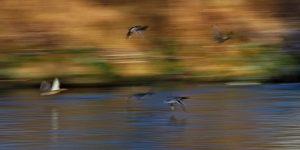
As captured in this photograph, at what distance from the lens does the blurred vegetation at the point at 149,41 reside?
18812mm

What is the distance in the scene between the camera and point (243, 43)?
20.2 meters

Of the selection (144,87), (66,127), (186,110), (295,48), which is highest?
(295,48)

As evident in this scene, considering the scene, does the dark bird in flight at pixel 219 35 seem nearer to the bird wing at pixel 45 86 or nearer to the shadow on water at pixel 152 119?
the shadow on water at pixel 152 119

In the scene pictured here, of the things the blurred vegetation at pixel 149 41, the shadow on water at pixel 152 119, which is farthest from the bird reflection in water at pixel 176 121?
the blurred vegetation at pixel 149 41

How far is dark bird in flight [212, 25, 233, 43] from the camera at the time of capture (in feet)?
66.1

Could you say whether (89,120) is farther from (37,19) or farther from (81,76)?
(37,19)

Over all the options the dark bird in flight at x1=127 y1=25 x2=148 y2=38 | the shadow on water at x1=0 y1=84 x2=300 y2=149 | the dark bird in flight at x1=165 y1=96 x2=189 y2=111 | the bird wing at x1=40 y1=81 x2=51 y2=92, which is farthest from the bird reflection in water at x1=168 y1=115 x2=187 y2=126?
the dark bird in flight at x1=127 y1=25 x2=148 y2=38

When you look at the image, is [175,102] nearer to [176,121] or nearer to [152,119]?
[152,119]

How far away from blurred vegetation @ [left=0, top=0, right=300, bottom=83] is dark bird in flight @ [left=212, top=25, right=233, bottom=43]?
0.09 metres

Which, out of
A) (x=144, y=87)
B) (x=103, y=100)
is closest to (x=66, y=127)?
(x=103, y=100)

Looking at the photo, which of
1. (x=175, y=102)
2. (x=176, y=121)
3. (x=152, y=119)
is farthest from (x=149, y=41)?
(x=176, y=121)

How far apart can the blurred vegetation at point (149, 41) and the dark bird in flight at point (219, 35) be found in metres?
0.09

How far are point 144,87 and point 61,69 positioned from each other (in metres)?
1.47

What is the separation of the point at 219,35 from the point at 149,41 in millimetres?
1225
